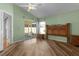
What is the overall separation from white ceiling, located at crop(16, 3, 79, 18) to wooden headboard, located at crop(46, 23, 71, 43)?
237 millimetres

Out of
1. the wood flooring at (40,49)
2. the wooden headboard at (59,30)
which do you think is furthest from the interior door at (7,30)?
the wooden headboard at (59,30)

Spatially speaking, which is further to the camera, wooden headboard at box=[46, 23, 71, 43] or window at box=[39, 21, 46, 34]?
window at box=[39, 21, 46, 34]

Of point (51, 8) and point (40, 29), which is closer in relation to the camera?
point (51, 8)

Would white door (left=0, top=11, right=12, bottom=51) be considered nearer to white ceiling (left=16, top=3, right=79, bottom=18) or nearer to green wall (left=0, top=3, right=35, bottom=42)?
green wall (left=0, top=3, right=35, bottom=42)

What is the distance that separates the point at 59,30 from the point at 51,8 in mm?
424

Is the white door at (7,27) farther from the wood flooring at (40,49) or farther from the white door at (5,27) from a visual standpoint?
the wood flooring at (40,49)

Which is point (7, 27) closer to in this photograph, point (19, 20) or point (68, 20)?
point (19, 20)

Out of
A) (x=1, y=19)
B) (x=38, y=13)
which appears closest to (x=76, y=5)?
(x=38, y=13)

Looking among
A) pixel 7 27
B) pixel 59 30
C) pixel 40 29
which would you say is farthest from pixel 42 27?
pixel 7 27

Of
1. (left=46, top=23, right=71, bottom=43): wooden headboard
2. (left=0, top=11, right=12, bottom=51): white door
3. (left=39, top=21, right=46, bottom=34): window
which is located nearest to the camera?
(left=0, top=11, right=12, bottom=51): white door

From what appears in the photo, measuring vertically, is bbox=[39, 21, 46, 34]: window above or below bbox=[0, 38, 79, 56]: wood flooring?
above

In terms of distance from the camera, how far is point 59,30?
234 cm

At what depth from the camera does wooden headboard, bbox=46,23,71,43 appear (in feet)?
7.34

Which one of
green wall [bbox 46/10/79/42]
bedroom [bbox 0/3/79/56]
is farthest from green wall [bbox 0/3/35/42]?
green wall [bbox 46/10/79/42]
